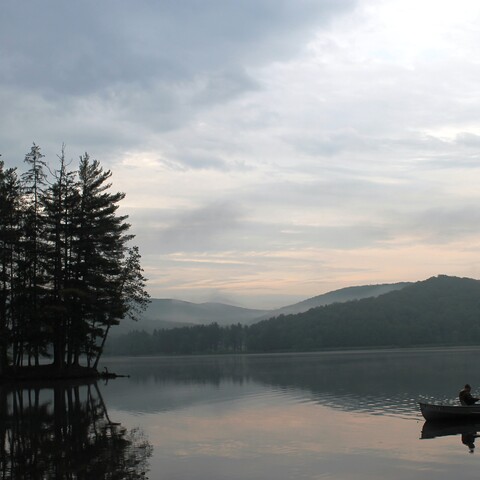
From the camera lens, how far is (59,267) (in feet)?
181

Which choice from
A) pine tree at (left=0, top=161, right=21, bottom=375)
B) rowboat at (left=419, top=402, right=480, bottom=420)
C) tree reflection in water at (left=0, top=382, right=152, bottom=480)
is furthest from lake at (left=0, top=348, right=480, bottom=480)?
pine tree at (left=0, top=161, right=21, bottom=375)

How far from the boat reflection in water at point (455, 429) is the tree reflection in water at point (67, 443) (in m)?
10.5

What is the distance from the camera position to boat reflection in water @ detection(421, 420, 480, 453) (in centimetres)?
2212

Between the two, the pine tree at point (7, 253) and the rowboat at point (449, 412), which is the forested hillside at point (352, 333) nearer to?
the pine tree at point (7, 253)

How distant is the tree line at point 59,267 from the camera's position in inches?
2053

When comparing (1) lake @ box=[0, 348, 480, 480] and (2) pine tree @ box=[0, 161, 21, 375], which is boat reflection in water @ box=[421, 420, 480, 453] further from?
(2) pine tree @ box=[0, 161, 21, 375]

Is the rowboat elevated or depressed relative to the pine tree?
depressed

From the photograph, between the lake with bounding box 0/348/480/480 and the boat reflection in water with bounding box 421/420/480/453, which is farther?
the boat reflection in water with bounding box 421/420/480/453

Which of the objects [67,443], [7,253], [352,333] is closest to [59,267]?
[7,253]

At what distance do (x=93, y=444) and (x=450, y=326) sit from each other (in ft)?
583

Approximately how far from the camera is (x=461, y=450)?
781 inches

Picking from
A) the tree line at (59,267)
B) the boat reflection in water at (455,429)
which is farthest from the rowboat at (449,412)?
the tree line at (59,267)

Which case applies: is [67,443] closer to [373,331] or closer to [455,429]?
[455,429]

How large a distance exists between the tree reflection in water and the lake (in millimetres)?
40
